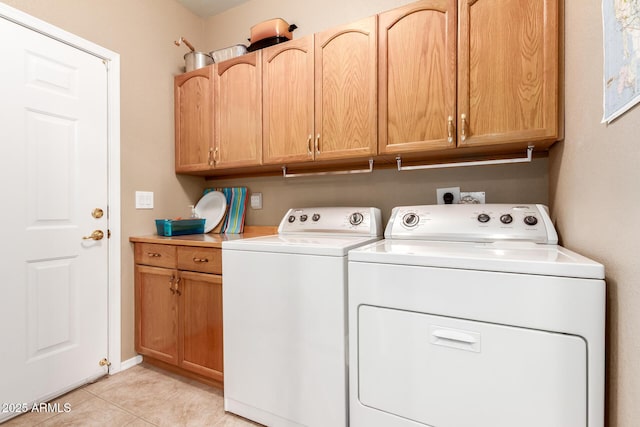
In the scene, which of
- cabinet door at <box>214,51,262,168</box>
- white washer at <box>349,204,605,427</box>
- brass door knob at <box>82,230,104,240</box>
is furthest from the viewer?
cabinet door at <box>214,51,262,168</box>

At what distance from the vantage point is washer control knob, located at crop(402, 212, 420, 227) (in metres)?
1.61

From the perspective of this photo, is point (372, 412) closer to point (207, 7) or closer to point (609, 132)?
point (609, 132)

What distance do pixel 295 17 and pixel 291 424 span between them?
8.64ft

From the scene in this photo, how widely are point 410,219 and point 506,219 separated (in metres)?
0.45

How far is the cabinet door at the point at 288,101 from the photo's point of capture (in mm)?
1827

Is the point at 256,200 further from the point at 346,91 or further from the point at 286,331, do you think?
the point at 286,331

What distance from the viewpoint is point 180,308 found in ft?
6.19

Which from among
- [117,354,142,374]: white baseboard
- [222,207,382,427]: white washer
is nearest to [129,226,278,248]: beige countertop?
[222,207,382,427]: white washer

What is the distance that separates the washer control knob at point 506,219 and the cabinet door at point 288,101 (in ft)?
3.57

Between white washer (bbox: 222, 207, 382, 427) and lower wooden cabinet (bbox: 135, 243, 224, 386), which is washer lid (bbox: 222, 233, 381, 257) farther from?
lower wooden cabinet (bbox: 135, 243, 224, 386)

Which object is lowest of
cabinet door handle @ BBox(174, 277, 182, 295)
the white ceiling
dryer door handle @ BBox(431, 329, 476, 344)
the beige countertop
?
cabinet door handle @ BBox(174, 277, 182, 295)

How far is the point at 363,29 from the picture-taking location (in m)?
1.65

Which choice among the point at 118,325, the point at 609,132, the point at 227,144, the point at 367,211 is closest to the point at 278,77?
the point at 227,144

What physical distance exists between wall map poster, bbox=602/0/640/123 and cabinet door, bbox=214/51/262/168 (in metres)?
1.69
